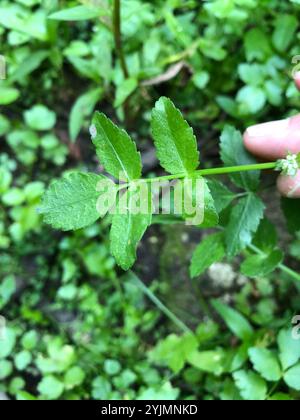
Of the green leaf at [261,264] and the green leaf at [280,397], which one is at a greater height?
the green leaf at [261,264]

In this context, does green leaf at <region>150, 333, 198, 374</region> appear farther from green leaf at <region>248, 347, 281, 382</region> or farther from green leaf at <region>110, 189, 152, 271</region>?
green leaf at <region>110, 189, 152, 271</region>

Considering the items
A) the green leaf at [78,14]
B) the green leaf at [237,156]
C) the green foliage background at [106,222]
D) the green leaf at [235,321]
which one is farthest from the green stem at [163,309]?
the green leaf at [78,14]

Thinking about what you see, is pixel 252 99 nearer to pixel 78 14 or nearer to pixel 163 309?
pixel 78 14

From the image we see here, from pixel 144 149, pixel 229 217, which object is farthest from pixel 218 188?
pixel 144 149

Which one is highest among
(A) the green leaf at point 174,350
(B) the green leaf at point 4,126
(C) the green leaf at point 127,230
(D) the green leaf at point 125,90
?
(C) the green leaf at point 127,230

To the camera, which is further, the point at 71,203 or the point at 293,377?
the point at 293,377

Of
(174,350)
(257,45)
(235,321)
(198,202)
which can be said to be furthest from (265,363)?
(257,45)

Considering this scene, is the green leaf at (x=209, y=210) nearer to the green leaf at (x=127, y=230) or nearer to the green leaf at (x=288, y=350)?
the green leaf at (x=127, y=230)
